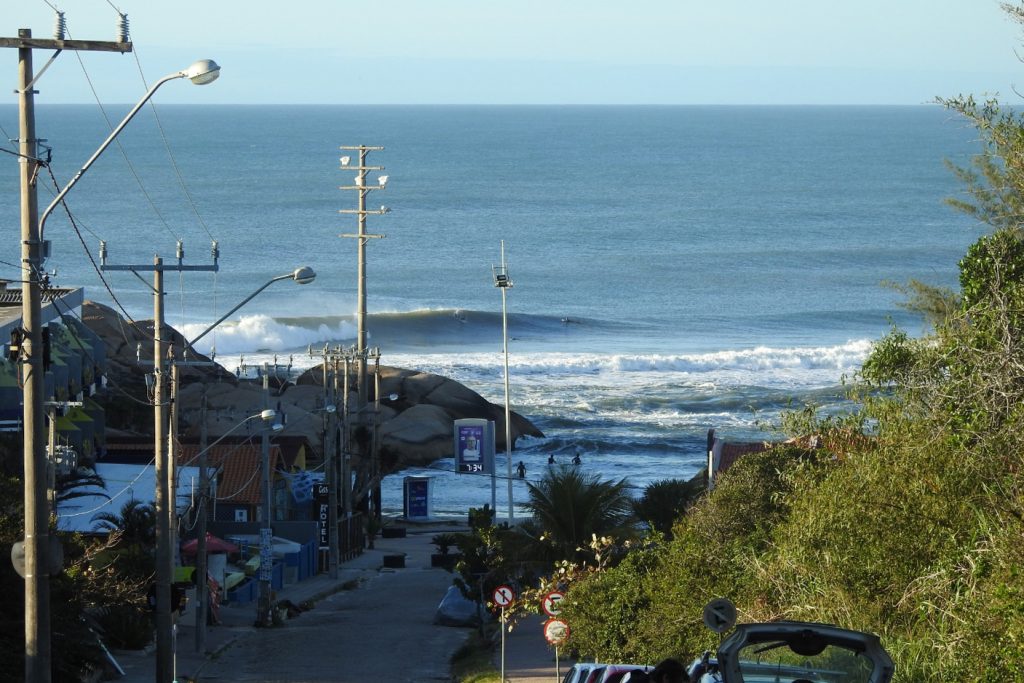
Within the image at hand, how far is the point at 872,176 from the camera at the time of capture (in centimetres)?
18350

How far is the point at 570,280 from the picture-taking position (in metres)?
108

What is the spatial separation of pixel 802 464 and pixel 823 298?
83903mm

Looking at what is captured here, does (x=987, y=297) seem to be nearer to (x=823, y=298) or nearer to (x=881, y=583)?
(x=881, y=583)

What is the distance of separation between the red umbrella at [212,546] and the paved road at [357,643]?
94.1 inches

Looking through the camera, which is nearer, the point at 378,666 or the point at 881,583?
the point at 881,583

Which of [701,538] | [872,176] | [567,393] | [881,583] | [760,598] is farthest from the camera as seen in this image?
[872,176]

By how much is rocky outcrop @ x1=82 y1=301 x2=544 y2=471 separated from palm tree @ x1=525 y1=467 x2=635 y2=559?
72.9 feet

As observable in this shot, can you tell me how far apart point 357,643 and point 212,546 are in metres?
6.87

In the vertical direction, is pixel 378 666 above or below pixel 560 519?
below

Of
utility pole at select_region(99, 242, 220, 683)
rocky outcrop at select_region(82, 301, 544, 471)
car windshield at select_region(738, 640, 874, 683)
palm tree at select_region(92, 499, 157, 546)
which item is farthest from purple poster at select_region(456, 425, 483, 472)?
car windshield at select_region(738, 640, 874, 683)

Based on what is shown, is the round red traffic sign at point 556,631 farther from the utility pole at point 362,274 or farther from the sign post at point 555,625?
the utility pole at point 362,274

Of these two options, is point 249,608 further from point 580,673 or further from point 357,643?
point 580,673

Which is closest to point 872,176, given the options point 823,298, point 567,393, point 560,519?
point 823,298

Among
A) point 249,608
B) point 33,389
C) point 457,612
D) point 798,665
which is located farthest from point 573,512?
point 798,665
